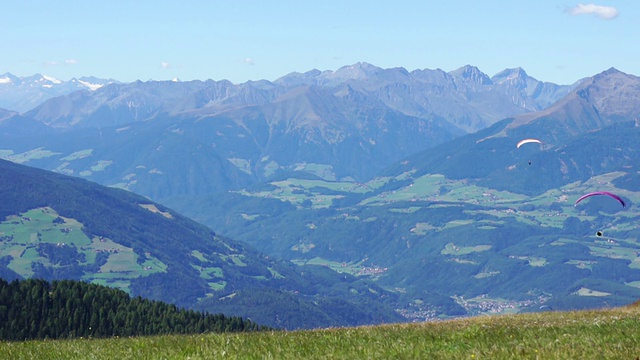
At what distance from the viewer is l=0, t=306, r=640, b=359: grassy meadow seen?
24.4 m

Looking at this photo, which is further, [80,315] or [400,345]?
[80,315]

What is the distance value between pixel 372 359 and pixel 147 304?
157 meters

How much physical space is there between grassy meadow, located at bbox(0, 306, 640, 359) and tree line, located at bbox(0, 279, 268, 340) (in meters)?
118

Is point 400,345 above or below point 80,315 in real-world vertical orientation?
above

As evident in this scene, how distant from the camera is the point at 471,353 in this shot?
24297 millimetres

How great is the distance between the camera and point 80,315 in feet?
520

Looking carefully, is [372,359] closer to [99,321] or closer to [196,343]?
[196,343]

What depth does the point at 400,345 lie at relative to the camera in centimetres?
2702

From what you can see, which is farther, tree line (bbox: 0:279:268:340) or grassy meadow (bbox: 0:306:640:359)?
tree line (bbox: 0:279:268:340)

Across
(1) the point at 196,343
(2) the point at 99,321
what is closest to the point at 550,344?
(1) the point at 196,343

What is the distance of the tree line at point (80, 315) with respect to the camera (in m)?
152

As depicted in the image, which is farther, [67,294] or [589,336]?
[67,294]

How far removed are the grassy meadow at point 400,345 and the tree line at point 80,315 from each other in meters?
118

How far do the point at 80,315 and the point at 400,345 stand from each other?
14058 cm
